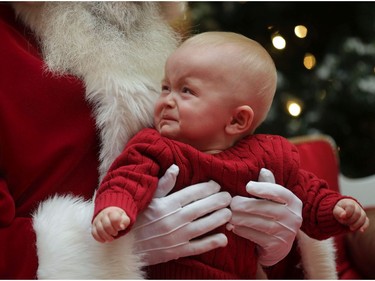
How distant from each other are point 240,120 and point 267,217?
0.18 meters

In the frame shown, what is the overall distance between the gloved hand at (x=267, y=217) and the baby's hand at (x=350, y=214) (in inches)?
2.8

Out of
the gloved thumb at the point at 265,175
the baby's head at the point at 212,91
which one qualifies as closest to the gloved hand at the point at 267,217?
the gloved thumb at the point at 265,175

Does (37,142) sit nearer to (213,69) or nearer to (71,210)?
(71,210)

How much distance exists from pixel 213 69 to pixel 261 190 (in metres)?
0.23

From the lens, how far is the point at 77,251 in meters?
0.91

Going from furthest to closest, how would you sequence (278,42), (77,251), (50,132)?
1. (278,42)
2. (50,132)
3. (77,251)

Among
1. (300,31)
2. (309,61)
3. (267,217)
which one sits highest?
(267,217)

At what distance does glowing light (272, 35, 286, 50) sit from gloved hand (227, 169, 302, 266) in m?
1.34

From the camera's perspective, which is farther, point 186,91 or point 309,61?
point 309,61

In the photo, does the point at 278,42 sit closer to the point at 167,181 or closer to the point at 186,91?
the point at 186,91

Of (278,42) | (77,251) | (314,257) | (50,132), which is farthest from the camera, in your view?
(278,42)

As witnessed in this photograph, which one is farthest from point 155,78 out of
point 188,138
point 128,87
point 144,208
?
point 144,208

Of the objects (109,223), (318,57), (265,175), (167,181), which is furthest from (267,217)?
(318,57)

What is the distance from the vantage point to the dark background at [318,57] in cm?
221
